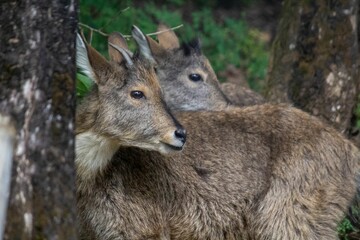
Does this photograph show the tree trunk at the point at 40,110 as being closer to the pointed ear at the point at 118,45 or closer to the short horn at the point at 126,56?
the short horn at the point at 126,56

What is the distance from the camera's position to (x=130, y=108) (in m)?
8.29

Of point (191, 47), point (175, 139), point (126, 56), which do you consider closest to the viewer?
point (175, 139)

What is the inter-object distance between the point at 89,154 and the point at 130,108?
511 mm

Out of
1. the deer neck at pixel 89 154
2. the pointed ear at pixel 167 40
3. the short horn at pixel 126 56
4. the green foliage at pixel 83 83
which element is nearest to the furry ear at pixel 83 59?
the green foliage at pixel 83 83

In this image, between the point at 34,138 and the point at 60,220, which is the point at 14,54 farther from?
the point at 60,220

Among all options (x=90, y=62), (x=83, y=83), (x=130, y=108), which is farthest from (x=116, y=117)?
(x=83, y=83)

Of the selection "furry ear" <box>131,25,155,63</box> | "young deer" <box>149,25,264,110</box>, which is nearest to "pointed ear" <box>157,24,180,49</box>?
"young deer" <box>149,25,264,110</box>

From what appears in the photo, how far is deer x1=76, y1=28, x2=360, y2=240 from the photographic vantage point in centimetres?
822

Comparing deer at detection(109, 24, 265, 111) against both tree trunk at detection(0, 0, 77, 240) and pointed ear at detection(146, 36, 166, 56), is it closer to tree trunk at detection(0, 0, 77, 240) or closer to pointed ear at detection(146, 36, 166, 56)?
pointed ear at detection(146, 36, 166, 56)

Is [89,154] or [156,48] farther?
[156,48]

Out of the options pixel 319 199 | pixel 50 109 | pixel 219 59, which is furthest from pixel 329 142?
pixel 219 59

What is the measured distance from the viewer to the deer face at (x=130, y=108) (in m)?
8.14

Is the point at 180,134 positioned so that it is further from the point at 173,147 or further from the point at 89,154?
the point at 89,154

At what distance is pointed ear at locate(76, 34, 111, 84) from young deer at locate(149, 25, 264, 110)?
3017 mm
